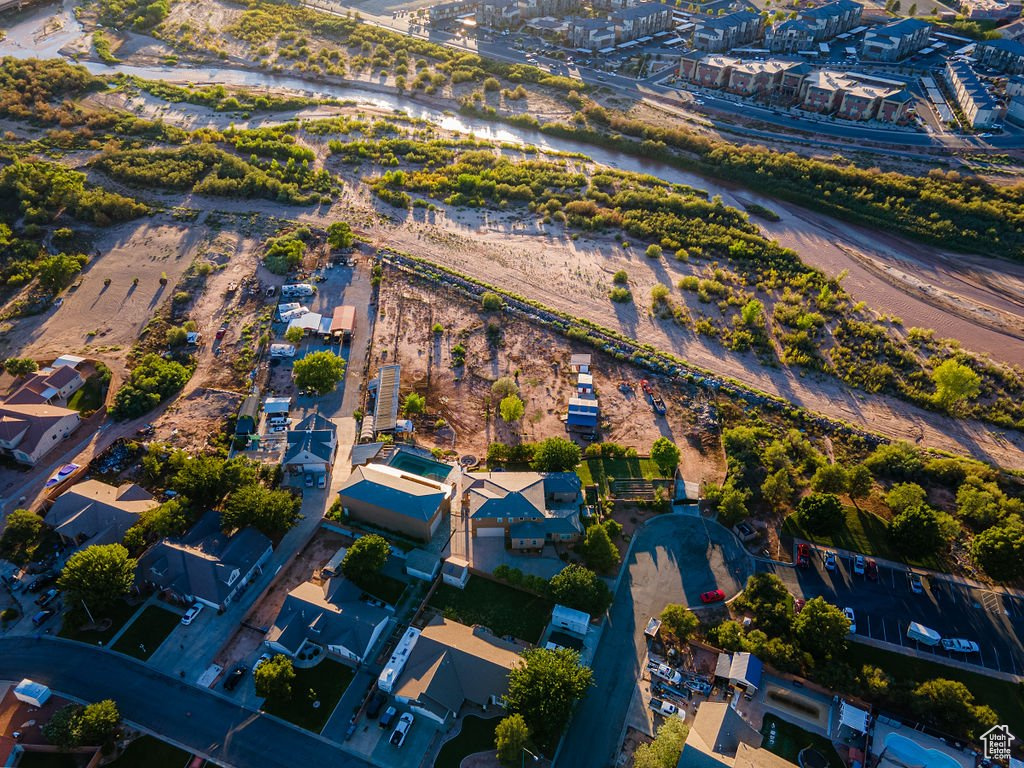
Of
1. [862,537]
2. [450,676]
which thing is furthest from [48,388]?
[862,537]

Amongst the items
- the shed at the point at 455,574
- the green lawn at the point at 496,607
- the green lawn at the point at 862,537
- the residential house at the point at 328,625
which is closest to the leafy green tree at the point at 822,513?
the green lawn at the point at 862,537

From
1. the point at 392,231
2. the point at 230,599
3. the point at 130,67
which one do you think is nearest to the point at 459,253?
the point at 392,231

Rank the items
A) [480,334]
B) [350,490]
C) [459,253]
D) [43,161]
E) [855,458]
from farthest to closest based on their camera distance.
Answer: [43,161] → [459,253] → [480,334] → [855,458] → [350,490]

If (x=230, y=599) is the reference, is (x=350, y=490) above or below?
above

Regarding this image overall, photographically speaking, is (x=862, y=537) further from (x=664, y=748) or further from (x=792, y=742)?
(x=664, y=748)

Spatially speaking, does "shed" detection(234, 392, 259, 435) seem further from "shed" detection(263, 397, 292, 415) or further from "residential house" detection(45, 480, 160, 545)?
"residential house" detection(45, 480, 160, 545)

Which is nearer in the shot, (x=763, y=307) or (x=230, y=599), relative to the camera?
(x=230, y=599)

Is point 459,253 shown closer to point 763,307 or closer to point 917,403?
point 763,307
